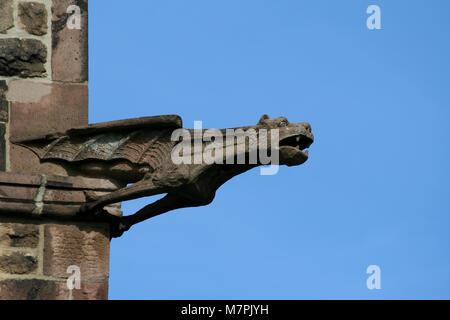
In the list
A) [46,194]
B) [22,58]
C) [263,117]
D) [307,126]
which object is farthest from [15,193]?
[307,126]

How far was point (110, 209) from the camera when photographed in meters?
20.8

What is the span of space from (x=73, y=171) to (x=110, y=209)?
1.08 ft

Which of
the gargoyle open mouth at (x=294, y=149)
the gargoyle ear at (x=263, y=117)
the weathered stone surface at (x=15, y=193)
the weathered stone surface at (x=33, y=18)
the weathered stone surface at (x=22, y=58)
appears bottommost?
the weathered stone surface at (x=15, y=193)

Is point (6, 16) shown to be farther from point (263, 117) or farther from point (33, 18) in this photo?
point (263, 117)

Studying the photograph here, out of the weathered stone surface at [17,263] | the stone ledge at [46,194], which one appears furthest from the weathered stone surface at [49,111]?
the weathered stone surface at [17,263]

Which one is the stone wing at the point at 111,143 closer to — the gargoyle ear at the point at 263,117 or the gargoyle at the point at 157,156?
the gargoyle at the point at 157,156

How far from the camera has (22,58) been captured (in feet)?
68.5

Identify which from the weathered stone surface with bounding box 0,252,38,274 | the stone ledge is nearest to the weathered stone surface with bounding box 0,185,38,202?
the stone ledge

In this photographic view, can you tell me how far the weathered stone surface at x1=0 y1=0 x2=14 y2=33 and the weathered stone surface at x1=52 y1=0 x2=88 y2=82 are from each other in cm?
27

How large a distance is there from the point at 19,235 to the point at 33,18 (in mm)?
1389

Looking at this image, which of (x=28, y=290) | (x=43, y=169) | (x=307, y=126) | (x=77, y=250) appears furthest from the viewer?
(x=43, y=169)

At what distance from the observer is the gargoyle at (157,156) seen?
20.5m
